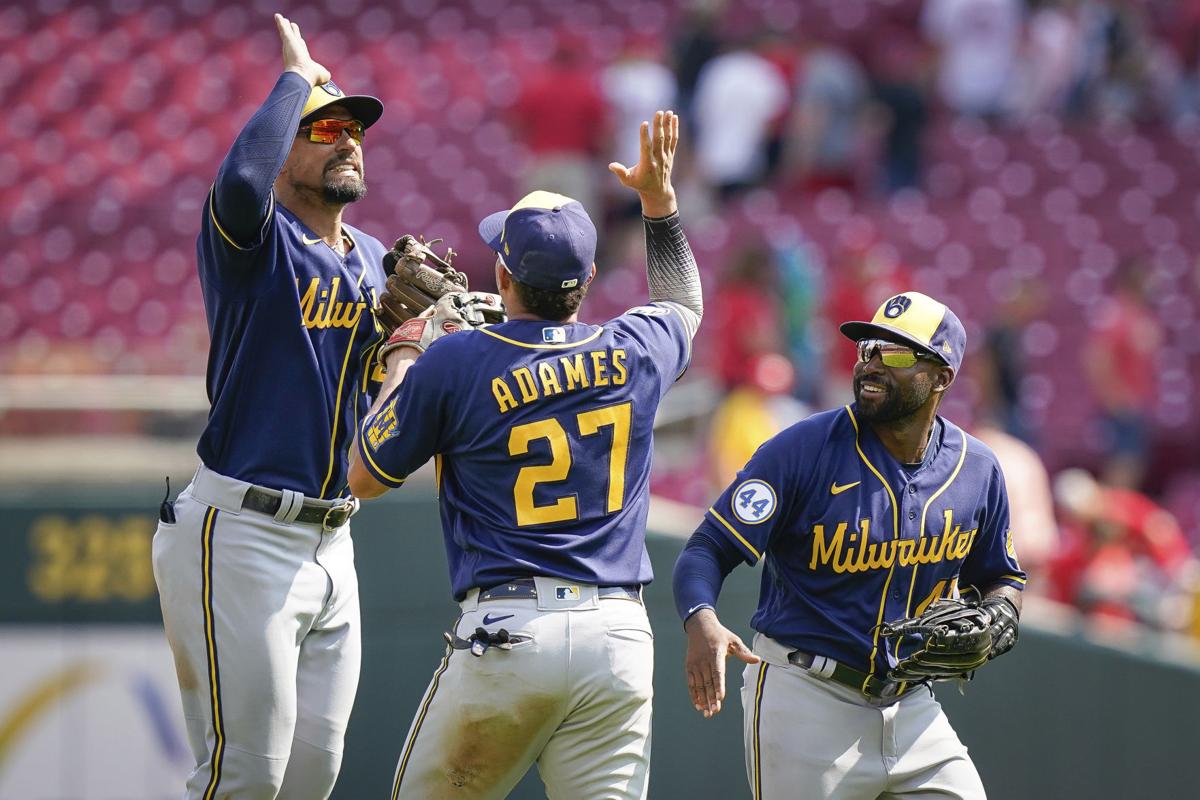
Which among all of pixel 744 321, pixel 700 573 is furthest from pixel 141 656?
pixel 744 321

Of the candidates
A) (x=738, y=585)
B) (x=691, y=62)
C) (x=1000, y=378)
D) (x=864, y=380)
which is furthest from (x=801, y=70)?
(x=864, y=380)

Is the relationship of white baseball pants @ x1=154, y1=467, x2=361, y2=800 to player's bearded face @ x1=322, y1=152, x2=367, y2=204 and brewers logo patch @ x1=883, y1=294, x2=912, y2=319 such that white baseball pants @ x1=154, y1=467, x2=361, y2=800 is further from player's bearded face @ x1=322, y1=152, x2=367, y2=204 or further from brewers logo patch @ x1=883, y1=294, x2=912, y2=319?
brewers logo patch @ x1=883, y1=294, x2=912, y2=319

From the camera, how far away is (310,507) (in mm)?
3934

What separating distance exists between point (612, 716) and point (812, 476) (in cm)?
76

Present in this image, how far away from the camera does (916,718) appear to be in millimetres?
3896

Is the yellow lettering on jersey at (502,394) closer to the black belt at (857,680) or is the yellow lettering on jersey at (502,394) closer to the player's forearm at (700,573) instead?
the player's forearm at (700,573)

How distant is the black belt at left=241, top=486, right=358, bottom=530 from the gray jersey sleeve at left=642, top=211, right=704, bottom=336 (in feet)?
3.08

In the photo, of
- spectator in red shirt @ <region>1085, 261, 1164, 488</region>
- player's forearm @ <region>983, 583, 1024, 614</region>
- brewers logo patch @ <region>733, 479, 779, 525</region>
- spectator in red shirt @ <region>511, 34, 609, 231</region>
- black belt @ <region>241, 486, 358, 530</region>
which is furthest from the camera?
spectator in red shirt @ <region>511, 34, 609, 231</region>

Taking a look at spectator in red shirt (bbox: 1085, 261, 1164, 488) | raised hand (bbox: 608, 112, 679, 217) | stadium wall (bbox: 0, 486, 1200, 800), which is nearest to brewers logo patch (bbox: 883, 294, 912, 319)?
raised hand (bbox: 608, 112, 679, 217)

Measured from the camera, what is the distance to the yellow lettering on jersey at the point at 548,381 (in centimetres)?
355

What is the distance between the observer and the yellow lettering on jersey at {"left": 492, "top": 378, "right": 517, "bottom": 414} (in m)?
3.53

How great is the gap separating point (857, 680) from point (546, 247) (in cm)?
127

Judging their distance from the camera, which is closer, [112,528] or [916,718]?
[916,718]

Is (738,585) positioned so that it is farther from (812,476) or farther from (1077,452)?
(1077,452)
